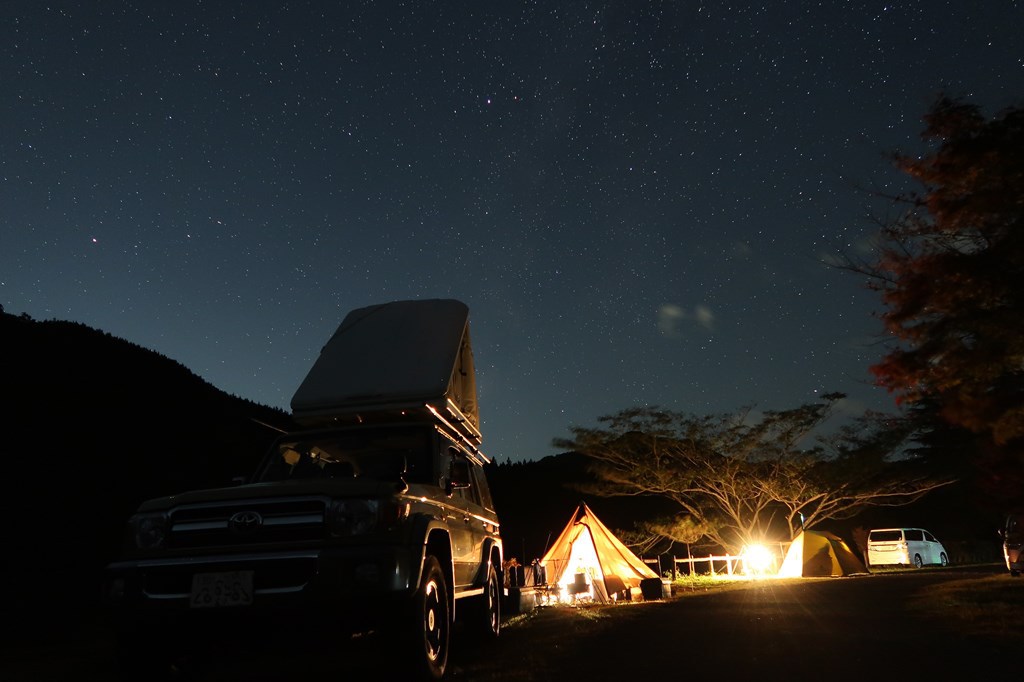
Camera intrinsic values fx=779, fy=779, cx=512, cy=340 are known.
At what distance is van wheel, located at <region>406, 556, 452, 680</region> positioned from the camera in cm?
531

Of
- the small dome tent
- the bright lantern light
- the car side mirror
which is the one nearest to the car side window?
the car side mirror

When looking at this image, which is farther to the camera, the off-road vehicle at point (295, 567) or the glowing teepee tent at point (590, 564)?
the glowing teepee tent at point (590, 564)

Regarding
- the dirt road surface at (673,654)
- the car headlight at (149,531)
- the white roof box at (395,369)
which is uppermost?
the white roof box at (395,369)

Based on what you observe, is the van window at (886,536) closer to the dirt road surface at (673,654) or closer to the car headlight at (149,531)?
the dirt road surface at (673,654)

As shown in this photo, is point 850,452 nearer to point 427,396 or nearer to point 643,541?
point 643,541

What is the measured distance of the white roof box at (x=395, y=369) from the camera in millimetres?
7965

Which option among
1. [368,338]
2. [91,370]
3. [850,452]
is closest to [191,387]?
[91,370]

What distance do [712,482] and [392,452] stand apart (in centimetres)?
2608

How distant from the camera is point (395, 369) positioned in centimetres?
830

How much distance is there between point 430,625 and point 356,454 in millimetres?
1897

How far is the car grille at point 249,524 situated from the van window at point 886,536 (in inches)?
1332

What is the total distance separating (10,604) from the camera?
18391 mm

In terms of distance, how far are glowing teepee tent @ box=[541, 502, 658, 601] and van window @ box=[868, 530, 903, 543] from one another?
1781cm

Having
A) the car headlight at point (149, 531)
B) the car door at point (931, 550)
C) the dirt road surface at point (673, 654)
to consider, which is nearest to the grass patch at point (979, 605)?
the dirt road surface at point (673, 654)
